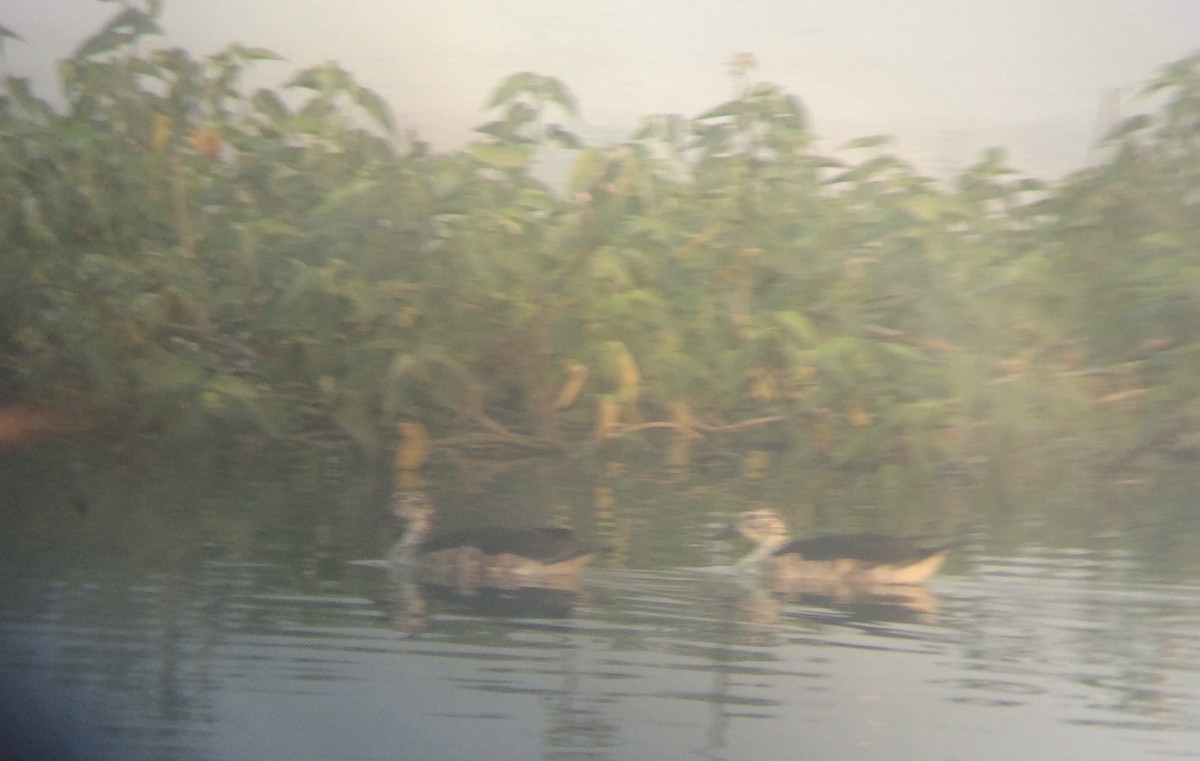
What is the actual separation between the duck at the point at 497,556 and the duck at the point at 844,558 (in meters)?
0.26

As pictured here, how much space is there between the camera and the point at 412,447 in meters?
Result: 2.44

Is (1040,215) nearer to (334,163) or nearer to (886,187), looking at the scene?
(886,187)

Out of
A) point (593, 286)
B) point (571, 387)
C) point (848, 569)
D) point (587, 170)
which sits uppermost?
point (587, 170)

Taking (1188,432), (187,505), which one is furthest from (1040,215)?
(187,505)

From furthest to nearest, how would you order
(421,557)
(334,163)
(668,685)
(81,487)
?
(334,163), (81,487), (421,557), (668,685)

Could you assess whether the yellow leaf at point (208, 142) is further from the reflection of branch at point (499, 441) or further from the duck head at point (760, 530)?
the duck head at point (760, 530)

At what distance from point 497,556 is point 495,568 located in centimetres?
2

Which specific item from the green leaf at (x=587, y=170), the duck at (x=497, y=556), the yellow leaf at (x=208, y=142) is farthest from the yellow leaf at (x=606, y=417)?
the yellow leaf at (x=208, y=142)

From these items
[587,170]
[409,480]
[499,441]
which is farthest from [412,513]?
[587,170]

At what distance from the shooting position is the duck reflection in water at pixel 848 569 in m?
2.16

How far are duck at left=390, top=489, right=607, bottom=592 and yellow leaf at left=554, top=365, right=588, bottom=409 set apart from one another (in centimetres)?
29

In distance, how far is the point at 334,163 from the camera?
A: 257cm

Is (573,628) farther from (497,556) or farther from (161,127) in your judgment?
(161,127)

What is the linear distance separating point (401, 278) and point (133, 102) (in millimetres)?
614
